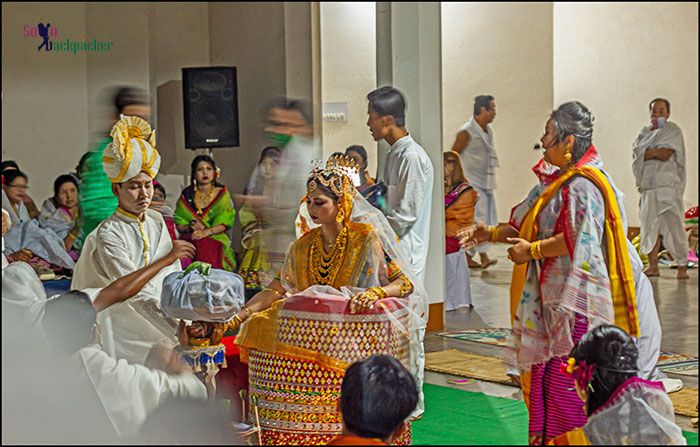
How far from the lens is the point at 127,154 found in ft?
13.1

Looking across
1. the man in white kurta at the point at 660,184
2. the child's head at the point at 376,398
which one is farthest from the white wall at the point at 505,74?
the child's head at the point at 376,398

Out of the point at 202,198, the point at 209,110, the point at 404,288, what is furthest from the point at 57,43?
the point at 404,288

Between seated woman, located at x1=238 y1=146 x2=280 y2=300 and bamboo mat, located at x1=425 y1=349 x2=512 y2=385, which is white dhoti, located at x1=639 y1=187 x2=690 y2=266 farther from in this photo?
seated woman, located at x1=238 y1=146 x2=280 y2=300

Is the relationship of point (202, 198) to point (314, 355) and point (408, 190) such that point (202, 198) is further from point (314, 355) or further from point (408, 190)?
point (314, 355)

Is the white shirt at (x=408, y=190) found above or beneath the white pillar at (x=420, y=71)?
beneath

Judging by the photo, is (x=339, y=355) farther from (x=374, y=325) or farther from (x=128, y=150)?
(x=128, y=150)

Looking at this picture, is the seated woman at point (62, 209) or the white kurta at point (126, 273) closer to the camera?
the white kurta at point (126, 273)

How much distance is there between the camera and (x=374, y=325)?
4141 mm

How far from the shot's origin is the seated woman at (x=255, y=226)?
19.1 feet

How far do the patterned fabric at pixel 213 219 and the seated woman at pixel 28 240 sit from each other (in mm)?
769

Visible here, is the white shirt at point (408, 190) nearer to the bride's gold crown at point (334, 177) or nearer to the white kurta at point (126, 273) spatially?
the bride's gold crown at point (334, 177)

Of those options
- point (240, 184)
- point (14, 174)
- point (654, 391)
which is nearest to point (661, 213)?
point (240, 184)

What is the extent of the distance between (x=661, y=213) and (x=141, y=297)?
596 cm

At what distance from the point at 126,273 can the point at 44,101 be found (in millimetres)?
4171
